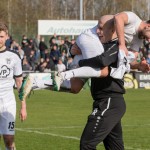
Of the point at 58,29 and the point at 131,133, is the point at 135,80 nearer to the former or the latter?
the point at 58,29

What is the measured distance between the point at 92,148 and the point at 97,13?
65.0 meters

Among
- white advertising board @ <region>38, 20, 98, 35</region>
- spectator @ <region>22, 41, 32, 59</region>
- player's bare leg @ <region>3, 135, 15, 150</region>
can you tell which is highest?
player's bare leg @ <region>3, 135, 15, 150</region>

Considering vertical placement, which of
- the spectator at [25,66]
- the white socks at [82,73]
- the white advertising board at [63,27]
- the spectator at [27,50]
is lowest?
the spectator at [25,66]

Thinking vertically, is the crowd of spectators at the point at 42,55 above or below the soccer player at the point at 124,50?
below

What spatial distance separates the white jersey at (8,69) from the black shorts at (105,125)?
162 centimetres

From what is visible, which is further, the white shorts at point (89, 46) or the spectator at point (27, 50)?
the spectator at point (27, 50)

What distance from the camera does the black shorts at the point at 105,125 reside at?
9812 millimetres

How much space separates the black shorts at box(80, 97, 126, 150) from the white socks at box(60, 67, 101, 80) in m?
0.41

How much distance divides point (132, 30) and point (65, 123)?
8.85m

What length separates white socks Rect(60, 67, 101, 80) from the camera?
10.0 meters

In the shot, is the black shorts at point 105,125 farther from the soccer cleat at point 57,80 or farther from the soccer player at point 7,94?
the soccer player at point 7,94

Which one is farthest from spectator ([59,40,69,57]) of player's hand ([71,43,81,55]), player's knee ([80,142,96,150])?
player's knee ([80,142,96,150])

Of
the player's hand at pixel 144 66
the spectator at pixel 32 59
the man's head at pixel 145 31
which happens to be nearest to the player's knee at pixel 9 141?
the player's hand at pixel 144 66

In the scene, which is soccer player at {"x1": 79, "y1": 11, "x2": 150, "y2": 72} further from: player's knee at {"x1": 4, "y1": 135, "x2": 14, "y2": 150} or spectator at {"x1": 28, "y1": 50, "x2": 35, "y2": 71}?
spectator at {"x1": 28, "y1": 50, "x2": 35, "y2": 71}
